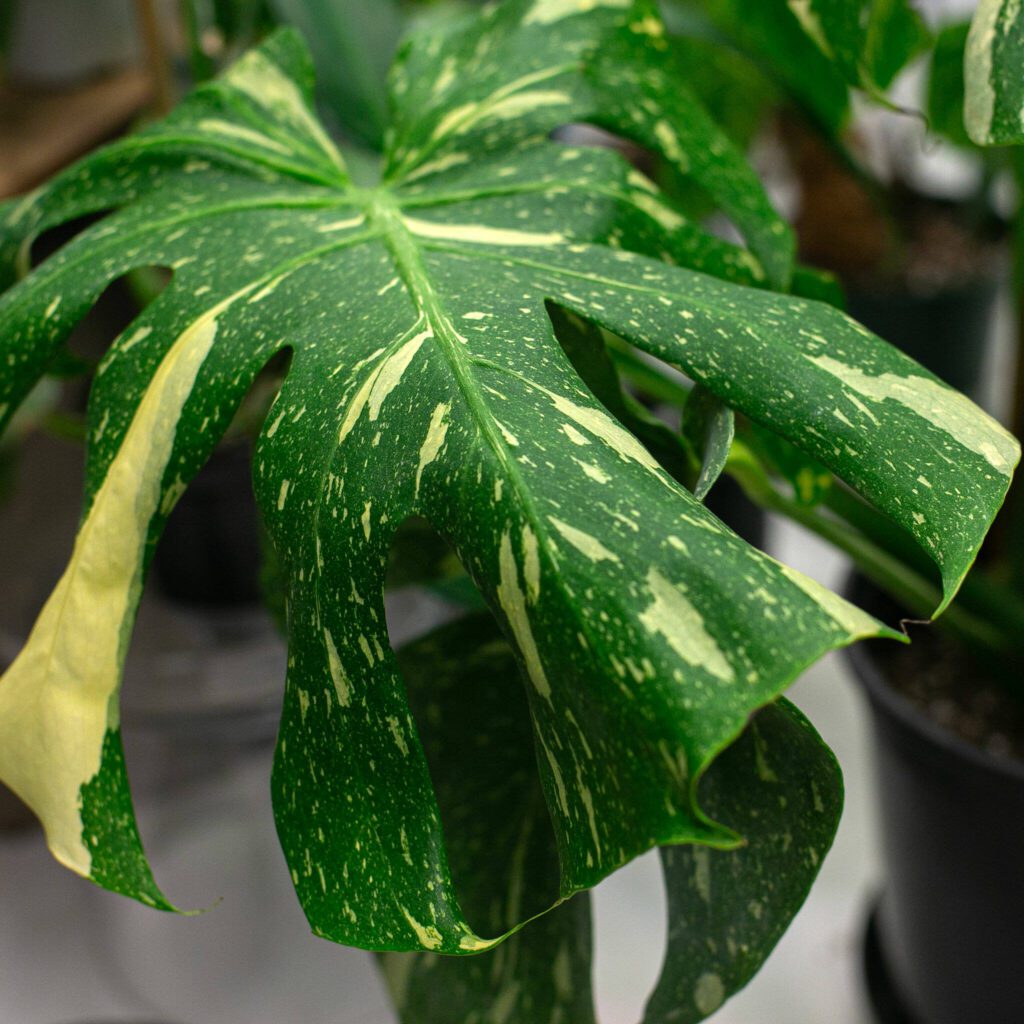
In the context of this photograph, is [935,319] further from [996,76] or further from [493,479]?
[493,479]

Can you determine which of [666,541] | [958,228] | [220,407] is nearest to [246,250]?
[220,407]

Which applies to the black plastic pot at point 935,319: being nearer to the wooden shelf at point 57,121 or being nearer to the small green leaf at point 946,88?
the small green leaf at point 946,88

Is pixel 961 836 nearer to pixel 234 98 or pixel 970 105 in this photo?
pixel 970 105

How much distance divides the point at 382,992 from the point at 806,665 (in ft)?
1.87

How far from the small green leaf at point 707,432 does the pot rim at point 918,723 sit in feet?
0.71

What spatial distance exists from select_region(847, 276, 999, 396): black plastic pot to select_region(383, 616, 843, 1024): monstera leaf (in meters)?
0.65

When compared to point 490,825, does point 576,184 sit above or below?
above

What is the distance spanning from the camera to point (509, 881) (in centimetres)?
41

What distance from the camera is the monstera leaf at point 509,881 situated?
35 cm

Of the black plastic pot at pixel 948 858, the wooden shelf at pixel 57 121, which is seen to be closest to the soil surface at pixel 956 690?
the black plastic pot at pixel 948 858

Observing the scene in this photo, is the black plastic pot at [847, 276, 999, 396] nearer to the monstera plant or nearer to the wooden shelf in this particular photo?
the monstera plant

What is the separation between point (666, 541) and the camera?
244 mm

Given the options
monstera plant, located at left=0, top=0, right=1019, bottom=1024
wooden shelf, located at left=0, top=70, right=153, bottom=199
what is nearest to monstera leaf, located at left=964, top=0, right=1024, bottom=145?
monstera plant, located at left=0, top=0, right=1019, bottom=1024

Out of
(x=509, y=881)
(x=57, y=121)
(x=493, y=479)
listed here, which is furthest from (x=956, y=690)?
(x=57, y=121)
